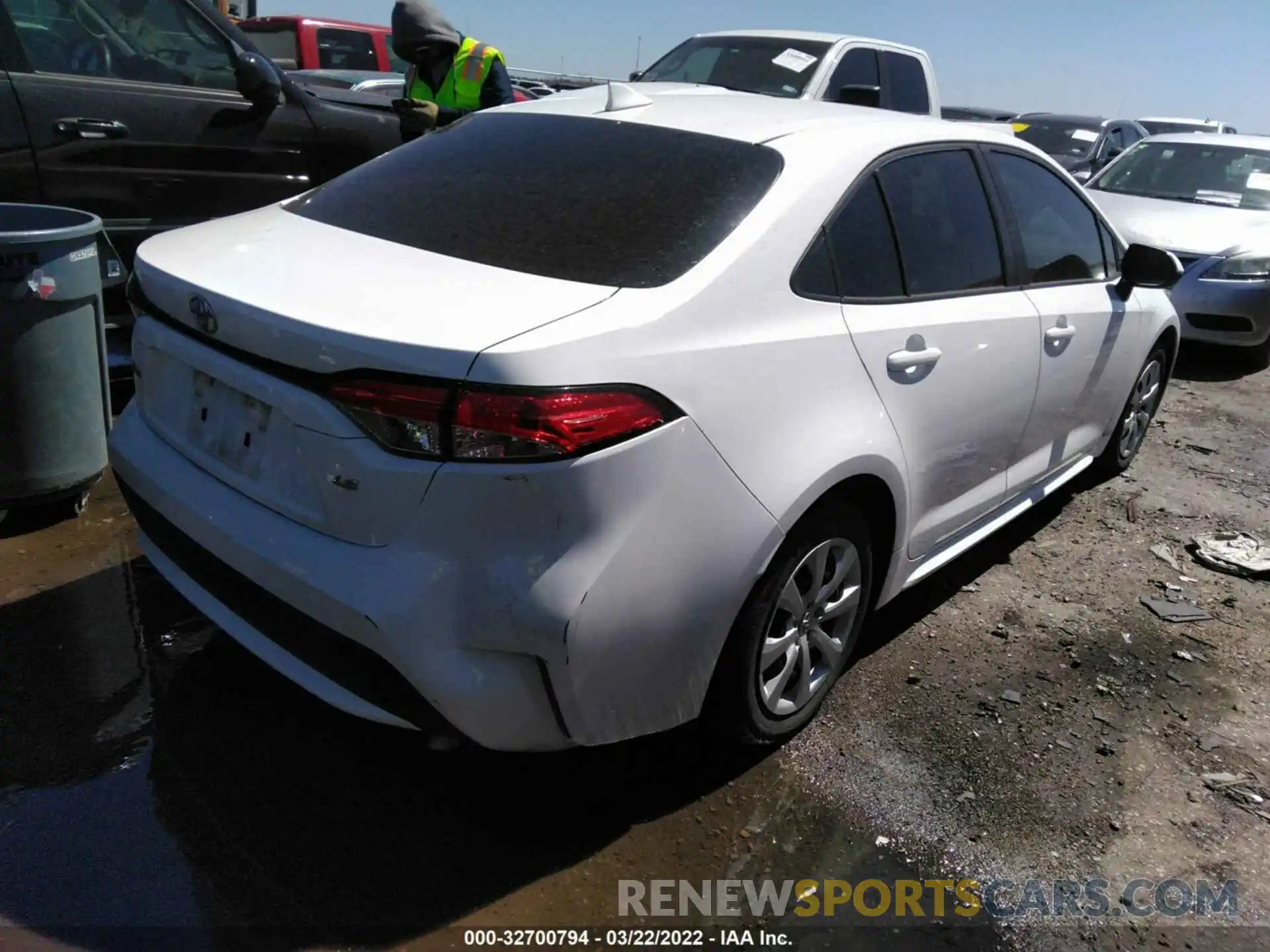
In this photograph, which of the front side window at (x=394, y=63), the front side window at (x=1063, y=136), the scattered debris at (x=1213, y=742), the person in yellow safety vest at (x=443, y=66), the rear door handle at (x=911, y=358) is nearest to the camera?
the rear door handle at (x=911, y=358)

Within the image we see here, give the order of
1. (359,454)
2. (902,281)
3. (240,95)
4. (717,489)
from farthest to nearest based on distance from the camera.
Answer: (240,95) < (902,281) < (717,489) < (359,454)

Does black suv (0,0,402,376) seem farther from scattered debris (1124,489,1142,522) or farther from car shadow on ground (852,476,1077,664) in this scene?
scattered debris (1124,489,1142,522)

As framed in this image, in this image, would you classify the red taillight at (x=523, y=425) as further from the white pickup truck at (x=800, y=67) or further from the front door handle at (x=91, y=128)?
the white pickup truck at (x=800, y=67)

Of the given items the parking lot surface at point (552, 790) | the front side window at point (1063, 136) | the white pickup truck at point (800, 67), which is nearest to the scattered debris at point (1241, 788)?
the parking lot surface at point (552, 790)

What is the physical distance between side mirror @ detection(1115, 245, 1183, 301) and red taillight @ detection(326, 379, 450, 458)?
3251 mm

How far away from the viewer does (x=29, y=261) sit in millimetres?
3418

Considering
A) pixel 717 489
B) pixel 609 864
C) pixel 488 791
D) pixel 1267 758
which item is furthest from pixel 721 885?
pixel 1267 758

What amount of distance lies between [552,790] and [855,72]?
6.84 m

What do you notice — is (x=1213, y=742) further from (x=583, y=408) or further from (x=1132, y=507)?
(x=583, y=408)

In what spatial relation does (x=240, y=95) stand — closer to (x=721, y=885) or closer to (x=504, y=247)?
(x=504, y=247)

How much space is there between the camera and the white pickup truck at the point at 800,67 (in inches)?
301

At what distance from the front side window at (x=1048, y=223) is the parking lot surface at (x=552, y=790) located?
1.29 m

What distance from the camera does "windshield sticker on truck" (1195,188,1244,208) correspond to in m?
8.17

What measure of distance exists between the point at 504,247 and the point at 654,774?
1414 millimetres
